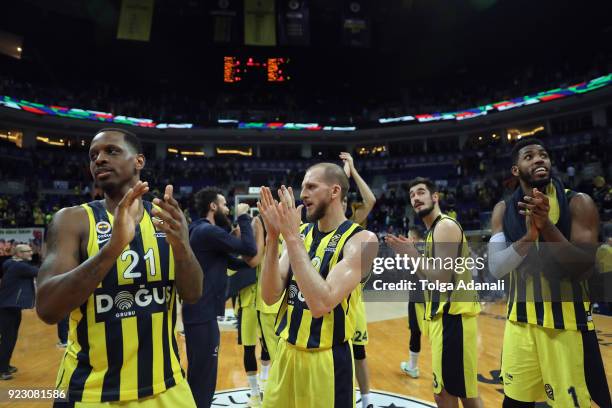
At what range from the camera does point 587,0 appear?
775 inches

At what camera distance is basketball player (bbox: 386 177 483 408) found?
3236 millimetres

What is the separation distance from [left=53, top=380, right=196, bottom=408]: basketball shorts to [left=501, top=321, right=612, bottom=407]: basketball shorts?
2.31 metres

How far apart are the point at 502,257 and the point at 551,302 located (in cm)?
44

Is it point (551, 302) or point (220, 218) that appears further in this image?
point (220, 218)

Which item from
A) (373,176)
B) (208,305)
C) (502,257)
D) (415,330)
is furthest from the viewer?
(373,176)

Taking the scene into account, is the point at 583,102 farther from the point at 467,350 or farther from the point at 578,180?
the point at 467,350

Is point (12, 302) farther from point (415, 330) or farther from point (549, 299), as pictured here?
point (549, 299)

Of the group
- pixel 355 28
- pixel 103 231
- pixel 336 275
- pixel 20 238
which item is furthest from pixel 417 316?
pixel 355 28

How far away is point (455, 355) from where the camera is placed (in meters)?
3.30

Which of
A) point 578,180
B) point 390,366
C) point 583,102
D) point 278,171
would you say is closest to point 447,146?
point 583,102

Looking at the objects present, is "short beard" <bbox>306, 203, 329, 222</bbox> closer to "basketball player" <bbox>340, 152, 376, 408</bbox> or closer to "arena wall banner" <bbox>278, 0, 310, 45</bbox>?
"basketball player" <bbox>340, 152, 376, 408</bbox>

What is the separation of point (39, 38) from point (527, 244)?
29.3 m

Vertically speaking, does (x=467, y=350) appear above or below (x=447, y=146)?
below

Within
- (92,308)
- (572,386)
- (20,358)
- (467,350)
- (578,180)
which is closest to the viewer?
(92,308)
